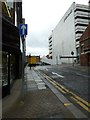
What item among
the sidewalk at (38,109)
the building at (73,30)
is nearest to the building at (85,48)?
the building at (73,30)

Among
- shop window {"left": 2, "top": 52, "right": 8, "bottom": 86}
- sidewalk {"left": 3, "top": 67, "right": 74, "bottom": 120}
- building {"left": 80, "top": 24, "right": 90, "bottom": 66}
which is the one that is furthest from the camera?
building {"left": 80, "top": 24, "right": 90, "bottom": 66}

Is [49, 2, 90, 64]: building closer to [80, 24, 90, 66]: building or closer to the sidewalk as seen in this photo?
[80, 24, 90, 66]: building

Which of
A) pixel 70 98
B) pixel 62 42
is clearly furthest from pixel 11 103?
pixel 62 42

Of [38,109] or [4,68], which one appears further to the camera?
[4,68]

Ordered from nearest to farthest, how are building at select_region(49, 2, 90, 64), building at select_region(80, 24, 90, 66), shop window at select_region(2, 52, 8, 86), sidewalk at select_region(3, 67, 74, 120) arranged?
sidewalk at select_region(3, 67, 74, 120)
shop window at select_region(2, 52, 8, 86)
building at select_region(80, 24, 90, 66)
building at select_region(49, 2, 90, 64)

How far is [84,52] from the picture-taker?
52.5 metres

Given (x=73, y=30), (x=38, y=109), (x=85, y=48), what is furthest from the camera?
(x=73, y=30)

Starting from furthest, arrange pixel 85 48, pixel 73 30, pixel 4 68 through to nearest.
Answer: pixel 73 30 → pixel 85 48 → pixel 4 68

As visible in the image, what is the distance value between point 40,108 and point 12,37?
15.0 ft

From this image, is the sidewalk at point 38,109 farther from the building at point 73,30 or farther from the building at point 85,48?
the building at point 73,30

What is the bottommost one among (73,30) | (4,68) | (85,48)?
(4,68)

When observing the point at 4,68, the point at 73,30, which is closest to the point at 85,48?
the point at 4,68

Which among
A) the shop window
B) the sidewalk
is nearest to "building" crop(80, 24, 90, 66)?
the shop window

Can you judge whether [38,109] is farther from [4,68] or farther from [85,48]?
[85,48]
